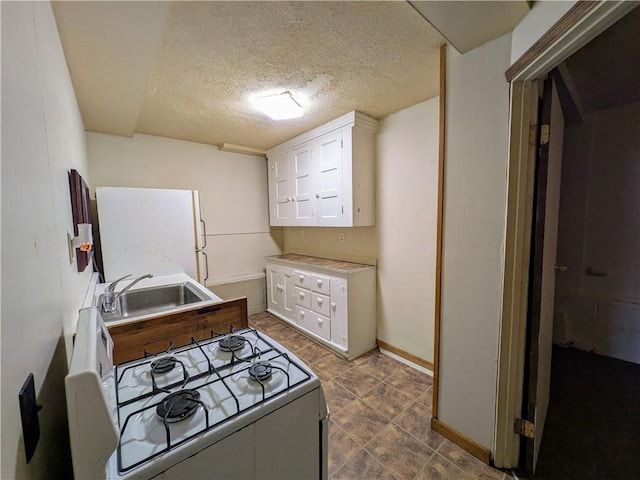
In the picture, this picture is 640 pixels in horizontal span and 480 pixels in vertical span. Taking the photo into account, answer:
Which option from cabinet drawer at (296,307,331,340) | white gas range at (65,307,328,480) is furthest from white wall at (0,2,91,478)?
cabinet drawer at (296,307,331,340)

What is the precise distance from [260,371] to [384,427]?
131cm

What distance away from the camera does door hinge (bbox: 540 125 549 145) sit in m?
1.27

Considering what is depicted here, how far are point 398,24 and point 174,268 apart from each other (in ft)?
8.63

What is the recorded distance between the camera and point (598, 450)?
59.9 inches

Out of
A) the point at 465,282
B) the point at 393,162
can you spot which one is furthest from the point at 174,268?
the point at 465,282

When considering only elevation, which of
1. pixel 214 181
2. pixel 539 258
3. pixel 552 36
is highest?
pixel 552 36

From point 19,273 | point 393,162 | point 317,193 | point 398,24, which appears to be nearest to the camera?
point 19,273

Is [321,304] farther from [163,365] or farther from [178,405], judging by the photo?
[178,405]

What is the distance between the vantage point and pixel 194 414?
72cm

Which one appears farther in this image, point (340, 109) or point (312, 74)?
point (340, 109)

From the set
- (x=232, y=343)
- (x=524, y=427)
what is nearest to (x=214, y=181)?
(x=232, y=343)

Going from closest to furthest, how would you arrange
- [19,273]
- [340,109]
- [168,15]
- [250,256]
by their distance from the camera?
[19,273] → [168,15] → [340,109] → [250,256]

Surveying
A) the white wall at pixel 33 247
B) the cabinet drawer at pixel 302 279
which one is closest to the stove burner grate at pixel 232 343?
the white wall at pixel 33 247

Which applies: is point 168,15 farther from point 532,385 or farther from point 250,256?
point 250,256
